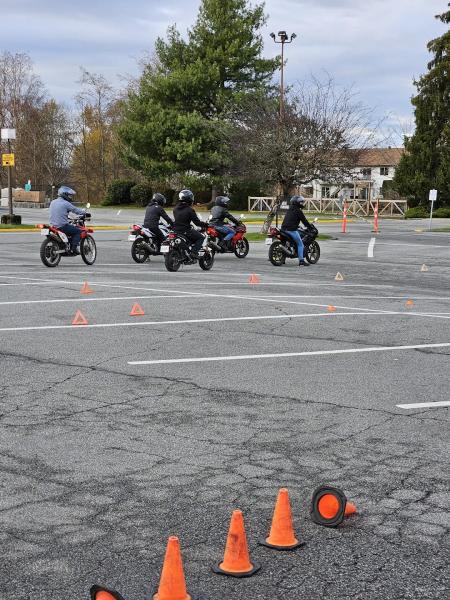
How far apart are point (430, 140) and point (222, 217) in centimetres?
5085

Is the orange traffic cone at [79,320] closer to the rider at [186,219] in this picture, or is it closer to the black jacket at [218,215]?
the rider at [186,219]

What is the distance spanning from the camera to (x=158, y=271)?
19.5 meters

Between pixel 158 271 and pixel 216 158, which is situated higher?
pixel 216 158

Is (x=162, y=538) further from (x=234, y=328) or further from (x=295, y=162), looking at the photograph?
(x=295, y=162)

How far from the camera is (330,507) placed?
4625 mm

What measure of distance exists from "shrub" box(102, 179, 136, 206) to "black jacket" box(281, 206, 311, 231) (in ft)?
156

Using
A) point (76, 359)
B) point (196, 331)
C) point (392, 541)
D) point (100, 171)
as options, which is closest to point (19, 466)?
point (392, 541)

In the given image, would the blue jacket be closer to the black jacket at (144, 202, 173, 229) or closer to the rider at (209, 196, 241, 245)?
the black jacket at (144, 202, 173, 229)

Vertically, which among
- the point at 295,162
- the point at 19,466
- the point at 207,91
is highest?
the point at 207,91

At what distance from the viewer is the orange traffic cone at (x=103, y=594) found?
3.35m

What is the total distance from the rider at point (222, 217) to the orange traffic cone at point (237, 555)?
18.1 metres

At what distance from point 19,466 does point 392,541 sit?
2431mm

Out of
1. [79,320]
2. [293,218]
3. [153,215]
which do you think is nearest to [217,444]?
[79,320]

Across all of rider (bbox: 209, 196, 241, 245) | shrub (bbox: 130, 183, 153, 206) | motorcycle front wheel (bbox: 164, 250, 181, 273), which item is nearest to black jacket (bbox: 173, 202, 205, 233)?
motorcycle front wheel (bbox: 164, 250, 181, 273)
